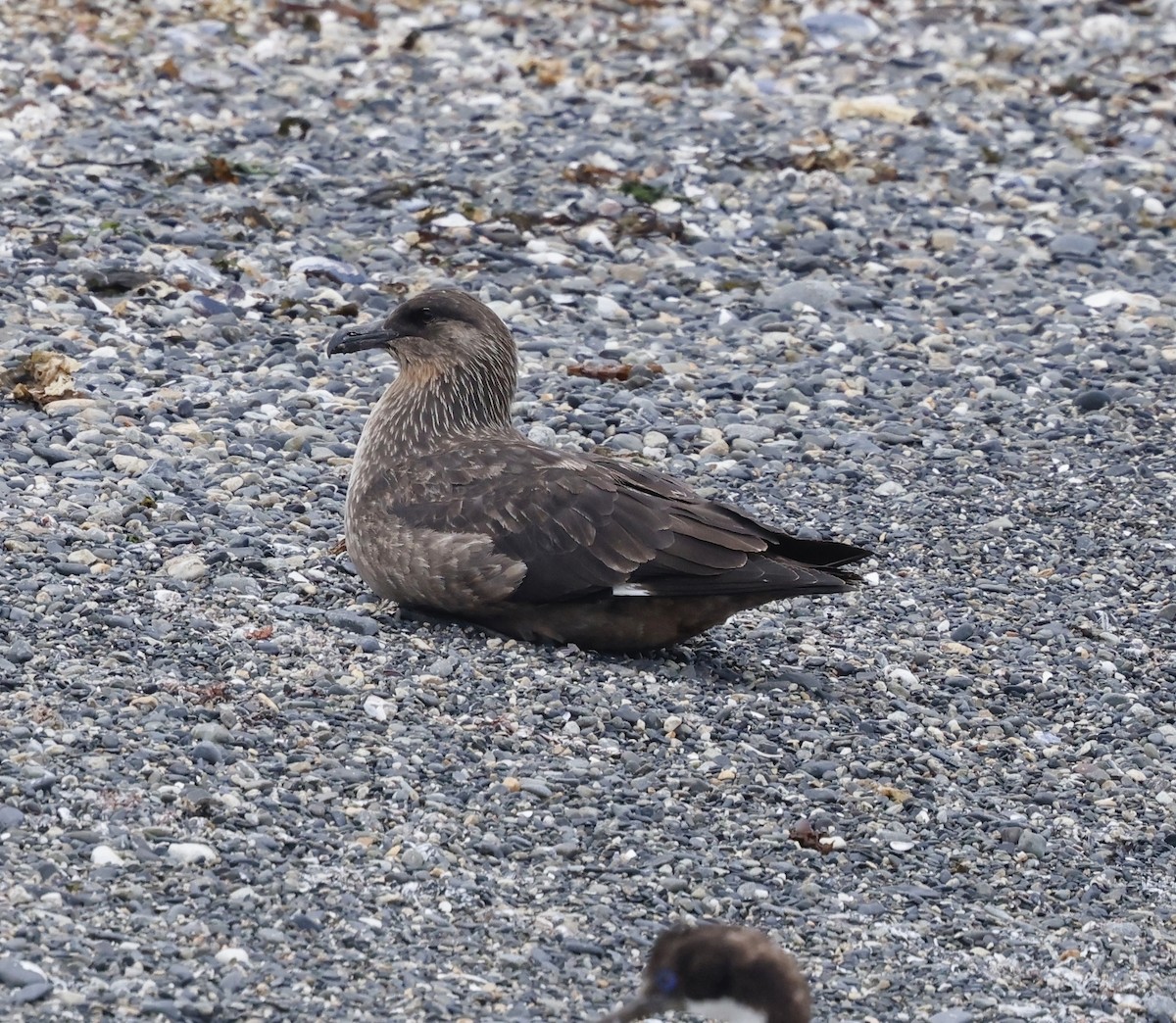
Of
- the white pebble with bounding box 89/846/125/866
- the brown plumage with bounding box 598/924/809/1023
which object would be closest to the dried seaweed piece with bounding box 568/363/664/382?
the white pebble with bounding box 89/846/125/866

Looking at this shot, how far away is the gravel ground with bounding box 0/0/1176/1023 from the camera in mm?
5102

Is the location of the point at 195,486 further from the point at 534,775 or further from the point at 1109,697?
the point at 1109,697

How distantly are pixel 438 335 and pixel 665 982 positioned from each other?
3660mm

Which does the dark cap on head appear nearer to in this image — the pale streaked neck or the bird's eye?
the pale streaked neck

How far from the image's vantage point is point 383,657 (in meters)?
6.26

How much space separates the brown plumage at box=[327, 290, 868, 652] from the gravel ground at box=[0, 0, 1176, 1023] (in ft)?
0.57

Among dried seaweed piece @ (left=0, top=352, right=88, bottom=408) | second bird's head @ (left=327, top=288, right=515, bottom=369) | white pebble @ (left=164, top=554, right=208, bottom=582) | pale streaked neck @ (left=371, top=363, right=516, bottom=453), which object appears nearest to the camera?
white pebble @ (left=164, top=554, right=208, bottom=582)

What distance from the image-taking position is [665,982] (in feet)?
14.0

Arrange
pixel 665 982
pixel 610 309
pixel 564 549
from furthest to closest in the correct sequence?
1. pixel 610 309
2. pixel 564 549
3. pixel 665 982

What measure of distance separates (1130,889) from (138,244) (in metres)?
6.35

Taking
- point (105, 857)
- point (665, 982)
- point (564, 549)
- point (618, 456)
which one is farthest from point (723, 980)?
point (618, 456)

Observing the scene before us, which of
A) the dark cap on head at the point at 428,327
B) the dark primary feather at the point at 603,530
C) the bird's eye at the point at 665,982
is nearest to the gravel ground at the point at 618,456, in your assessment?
the dark primary feather at the point at 603,530

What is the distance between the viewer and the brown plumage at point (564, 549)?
644 cm

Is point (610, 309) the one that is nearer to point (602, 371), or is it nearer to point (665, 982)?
point (602, 371)
